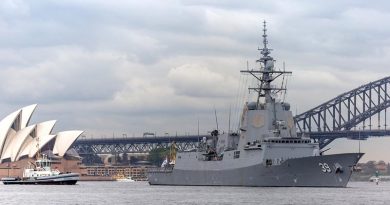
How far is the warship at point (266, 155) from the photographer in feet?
238

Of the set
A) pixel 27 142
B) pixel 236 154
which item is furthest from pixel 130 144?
pixel 236 154

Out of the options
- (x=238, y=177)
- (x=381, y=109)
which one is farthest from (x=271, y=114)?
(x=381, y=109)

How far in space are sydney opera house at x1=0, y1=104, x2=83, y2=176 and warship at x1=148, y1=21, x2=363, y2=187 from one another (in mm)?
53454

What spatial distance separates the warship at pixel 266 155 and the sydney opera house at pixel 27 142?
2105 inches

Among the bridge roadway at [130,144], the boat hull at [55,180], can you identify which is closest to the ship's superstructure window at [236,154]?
the boat hull at [55,180]

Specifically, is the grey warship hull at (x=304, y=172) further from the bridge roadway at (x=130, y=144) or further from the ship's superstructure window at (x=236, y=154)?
the bridge roadway at (x=130, y=144)

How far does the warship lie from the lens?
238 feet

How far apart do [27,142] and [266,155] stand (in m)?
74.6

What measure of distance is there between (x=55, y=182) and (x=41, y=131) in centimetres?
4049

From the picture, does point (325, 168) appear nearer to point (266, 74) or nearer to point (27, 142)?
point (266, 74)

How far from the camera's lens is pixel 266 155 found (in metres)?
72.9

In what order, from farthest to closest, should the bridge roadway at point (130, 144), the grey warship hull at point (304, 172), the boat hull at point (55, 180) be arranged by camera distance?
the bridge roadway at point (130, 144) → the boat hull at point (55, 180) → the grey warship hull at point (304, 172)

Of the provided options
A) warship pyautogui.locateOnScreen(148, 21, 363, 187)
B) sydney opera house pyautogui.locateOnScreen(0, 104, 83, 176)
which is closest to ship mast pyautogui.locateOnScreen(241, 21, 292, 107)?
warship pyautogui.locateOnScreen(148, 21, 363, 187)

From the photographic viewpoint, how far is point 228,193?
65.7m
